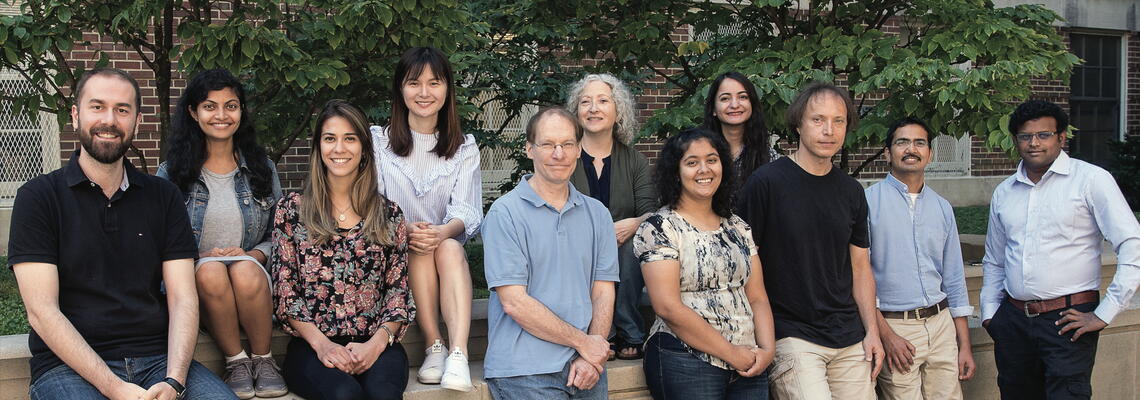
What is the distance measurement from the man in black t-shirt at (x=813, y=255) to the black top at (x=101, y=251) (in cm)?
228

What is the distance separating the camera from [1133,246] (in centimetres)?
392

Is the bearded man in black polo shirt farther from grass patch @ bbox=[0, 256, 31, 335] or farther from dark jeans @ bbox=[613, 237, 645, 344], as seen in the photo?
grass patch @ bbox=[0, 256, 31, 335]

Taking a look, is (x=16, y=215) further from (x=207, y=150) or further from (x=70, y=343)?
(x=207, y=150)

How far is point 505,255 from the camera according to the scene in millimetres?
3527

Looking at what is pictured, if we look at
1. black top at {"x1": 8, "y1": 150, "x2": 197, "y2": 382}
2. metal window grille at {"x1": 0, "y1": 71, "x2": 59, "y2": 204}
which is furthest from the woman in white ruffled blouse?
metal window grille at {"x1": 0, "y1": 71, "x2": 59, "y2": 204}

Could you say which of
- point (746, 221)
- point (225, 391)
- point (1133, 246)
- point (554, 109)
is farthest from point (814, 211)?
point (225, 391)

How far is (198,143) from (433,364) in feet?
4.31

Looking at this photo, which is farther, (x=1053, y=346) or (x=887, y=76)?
(x=887, y=76)

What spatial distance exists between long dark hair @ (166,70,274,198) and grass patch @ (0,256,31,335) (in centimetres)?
269

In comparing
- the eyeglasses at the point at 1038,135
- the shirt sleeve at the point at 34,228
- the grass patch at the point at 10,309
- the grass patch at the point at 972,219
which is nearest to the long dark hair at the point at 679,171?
the eyeglasses at the point at 1038,135

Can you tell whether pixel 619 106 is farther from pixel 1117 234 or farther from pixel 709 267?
pixel 1117 234

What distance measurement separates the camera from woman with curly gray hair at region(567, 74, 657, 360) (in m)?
4.14

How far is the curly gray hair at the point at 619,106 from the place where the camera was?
4250mm

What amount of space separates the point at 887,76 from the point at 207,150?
3.35m
